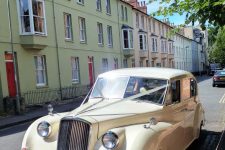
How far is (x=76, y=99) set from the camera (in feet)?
84.6

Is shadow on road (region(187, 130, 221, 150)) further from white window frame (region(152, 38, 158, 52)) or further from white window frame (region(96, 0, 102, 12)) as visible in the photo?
white window frame (region(152, 38, 158, 52))

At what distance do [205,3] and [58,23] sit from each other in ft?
63.8

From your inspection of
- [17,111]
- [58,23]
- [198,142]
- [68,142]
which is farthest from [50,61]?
[68,142]

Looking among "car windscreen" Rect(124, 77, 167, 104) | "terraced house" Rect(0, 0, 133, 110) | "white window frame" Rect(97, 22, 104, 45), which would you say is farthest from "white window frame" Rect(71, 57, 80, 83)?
"car windscreen" Rect(124, 77, 167, 104)

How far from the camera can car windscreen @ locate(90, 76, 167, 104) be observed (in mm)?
6504

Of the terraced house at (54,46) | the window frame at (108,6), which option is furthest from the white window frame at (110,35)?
the window frame at (108,6)

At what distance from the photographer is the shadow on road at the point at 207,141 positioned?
8.37 m

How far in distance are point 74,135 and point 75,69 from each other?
23293 millimetres

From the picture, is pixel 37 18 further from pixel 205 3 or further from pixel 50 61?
pixel 205 3

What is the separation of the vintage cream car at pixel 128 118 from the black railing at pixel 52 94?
14965mm

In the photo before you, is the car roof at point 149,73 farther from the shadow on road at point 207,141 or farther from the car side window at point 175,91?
the shadow on road at point 207,141

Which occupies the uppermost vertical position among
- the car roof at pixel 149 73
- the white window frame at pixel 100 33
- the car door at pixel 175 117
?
the white window frame at pixel 100 33

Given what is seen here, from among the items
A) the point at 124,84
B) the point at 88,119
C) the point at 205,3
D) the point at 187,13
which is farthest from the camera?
the point at 187,13

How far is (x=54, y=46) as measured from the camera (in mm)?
25031
